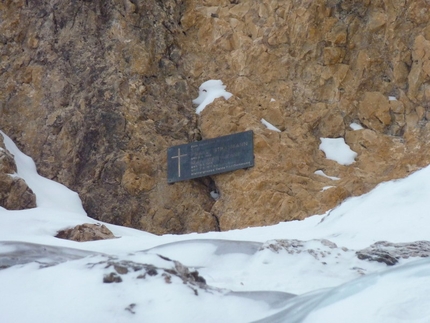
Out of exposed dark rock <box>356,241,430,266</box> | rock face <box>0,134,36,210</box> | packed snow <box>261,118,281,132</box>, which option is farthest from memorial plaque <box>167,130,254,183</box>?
exposed dark rock <box>356,241,430,266</box>

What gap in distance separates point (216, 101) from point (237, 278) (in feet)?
23.4

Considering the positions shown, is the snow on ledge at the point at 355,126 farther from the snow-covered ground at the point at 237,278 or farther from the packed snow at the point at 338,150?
the snow-covered ground at the point at 237,278

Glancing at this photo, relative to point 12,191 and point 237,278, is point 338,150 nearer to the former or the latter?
point 12,191

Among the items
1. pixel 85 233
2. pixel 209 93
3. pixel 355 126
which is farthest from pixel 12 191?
pixel 355 126

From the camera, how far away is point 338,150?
10.2 metres

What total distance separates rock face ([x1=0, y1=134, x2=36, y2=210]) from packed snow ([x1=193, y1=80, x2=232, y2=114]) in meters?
3.10

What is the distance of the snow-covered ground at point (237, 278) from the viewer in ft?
10.5

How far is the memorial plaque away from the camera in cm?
1020

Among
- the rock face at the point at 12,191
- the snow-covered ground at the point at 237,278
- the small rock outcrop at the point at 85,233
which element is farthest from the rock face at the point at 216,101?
the snow-covered ground at the point at 237,278

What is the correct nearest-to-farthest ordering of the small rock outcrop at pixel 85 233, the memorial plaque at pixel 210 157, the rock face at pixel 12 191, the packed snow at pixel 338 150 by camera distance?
1. the small rock outcrop at pixel 85 233
2. the rock face at pixel 12 191
3. the packed snow at pixel 338 150
4. the memorial plaque at pixel 210 157

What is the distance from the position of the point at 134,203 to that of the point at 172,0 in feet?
12.7

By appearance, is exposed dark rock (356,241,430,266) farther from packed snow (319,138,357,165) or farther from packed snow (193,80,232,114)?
packed snow (193,80,232,114)

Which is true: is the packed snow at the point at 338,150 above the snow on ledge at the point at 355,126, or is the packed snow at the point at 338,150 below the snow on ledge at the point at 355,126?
below

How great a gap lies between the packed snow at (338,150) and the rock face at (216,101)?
0.32ft
